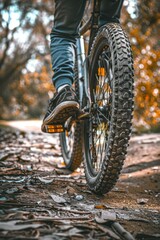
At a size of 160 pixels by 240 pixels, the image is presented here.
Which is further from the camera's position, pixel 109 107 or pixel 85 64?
pixel 85 64

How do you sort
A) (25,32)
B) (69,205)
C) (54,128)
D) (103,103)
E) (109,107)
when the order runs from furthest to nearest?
(25,32), (54,128), (103,103), (109,107), (69,205)

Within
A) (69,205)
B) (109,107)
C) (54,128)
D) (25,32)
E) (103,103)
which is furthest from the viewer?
(25,32)

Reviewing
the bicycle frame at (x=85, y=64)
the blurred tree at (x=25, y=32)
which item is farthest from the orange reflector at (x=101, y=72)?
the blurred tree at (x=25, y=32)

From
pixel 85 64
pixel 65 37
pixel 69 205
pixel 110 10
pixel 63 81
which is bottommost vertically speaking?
pixel 69 205

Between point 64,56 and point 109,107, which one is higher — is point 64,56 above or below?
above

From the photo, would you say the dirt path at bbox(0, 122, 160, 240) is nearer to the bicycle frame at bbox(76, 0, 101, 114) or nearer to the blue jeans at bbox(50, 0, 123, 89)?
the bicycle frame at bbox(76, 0, 101, 114)

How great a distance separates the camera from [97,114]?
7.43 ft

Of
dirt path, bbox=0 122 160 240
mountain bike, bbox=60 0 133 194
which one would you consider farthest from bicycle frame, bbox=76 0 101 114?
dirt path, bbox=0 122 160 240

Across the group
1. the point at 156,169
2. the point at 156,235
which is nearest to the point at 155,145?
the point at 156,169

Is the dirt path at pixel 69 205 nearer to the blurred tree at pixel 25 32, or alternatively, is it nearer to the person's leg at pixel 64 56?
the person's leg at pixel 64 56

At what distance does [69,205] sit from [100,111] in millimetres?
691

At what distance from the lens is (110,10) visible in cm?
239

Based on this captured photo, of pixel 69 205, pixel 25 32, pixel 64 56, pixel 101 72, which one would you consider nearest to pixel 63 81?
pixel 64 56

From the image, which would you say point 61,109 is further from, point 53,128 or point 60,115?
point 53,128
